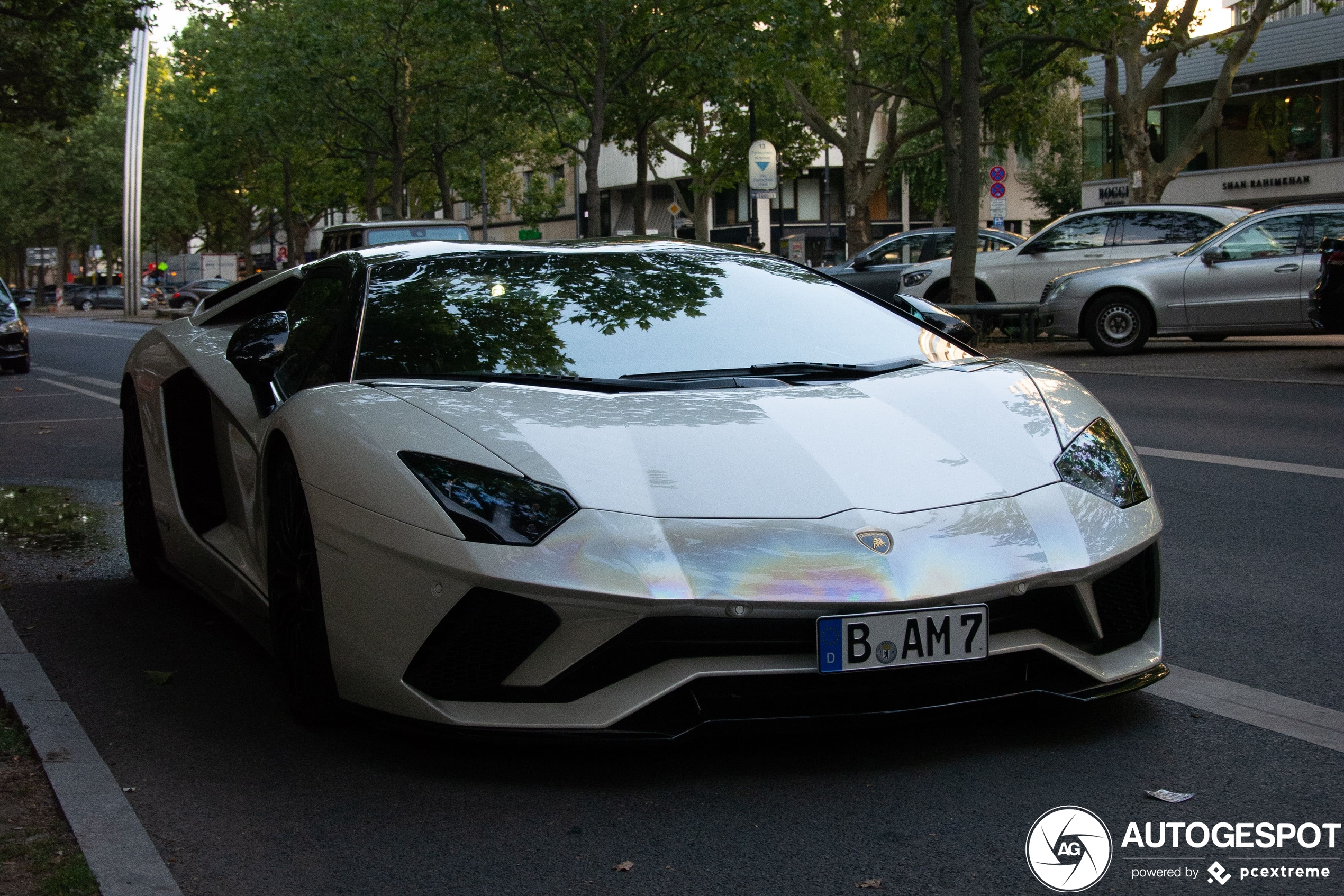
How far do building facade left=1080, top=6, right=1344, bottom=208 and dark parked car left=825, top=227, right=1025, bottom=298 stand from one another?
20.5 meters

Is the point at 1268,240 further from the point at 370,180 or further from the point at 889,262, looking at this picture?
the point at 370,180

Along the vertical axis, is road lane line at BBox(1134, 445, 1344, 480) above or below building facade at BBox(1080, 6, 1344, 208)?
below

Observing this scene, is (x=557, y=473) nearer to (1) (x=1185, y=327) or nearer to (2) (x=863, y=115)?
(1) (x=1185, y=327)

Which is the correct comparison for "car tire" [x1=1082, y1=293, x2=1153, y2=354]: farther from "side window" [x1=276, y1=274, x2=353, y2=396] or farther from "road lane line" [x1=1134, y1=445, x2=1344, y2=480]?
"side window" [x1=276, y1=274, x2=353, y2=396]

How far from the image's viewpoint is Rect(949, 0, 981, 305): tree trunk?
18.0 m

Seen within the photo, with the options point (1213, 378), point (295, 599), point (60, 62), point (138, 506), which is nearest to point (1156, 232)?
point (1213, 378)

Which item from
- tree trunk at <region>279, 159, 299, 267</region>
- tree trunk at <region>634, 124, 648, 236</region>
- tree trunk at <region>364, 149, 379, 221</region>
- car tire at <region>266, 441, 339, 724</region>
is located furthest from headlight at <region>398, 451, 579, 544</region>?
tree trunk at <region>279, 159, 299, 267</region>

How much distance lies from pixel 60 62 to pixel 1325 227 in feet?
82.0

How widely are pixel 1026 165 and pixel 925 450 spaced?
67.9 metres

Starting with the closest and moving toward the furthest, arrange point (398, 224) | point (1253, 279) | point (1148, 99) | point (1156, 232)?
point (1253, 279), point (1156, 232), point (398, 224), point (1148, 99)

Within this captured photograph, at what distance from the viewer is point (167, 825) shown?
3066mm

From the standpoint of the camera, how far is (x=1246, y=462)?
7.98 meters

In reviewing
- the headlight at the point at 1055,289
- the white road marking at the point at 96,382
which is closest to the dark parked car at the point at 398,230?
the white road marking at the point at 96,382

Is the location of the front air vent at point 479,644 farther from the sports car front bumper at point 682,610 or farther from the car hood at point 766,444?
the car hood at point 766,444
